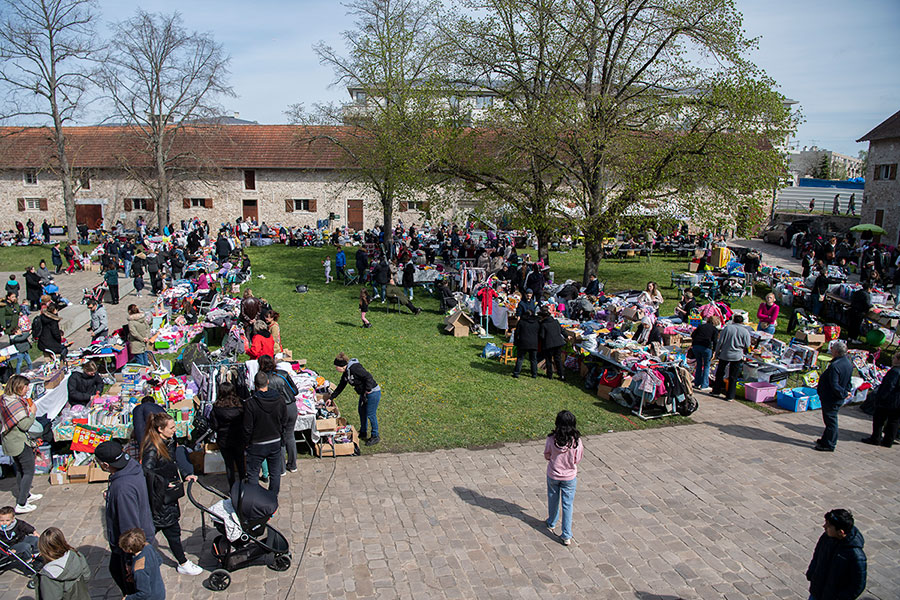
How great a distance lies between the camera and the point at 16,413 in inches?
269

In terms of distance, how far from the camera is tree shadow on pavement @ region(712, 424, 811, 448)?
9312mm

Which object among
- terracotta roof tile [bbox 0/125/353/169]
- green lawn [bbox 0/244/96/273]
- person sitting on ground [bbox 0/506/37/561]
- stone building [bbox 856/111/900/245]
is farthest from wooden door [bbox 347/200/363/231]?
person sitting on ground [bbox 0/506/37/561]

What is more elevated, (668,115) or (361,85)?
(361,85)

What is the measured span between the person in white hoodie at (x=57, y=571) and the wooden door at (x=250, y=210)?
34.9 metres

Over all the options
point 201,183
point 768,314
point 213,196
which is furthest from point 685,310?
point 201,183

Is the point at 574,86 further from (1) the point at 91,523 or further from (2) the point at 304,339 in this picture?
(1) the point at 91,523

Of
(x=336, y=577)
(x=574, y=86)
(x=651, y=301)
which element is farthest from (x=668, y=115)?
(x=336, y=577)

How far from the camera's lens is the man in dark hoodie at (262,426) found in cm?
669

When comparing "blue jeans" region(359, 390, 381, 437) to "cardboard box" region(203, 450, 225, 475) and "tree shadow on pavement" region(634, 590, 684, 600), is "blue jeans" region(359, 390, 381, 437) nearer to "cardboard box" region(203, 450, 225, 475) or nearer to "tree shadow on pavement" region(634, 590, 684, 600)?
"cardboard box" region(203, 450, 225, 475)

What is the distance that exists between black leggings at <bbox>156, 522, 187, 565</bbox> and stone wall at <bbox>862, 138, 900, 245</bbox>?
3327 cm

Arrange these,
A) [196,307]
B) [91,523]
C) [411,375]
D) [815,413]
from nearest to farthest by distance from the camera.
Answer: [91,523]
[815,413]
[411,375]
[196,307]

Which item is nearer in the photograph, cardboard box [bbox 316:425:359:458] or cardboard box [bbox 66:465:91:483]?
cardboard box [bbox 66:465:91:483]

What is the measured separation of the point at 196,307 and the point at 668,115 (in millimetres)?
14353

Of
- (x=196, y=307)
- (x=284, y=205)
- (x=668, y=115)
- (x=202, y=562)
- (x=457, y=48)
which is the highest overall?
(x=457, y=48)
